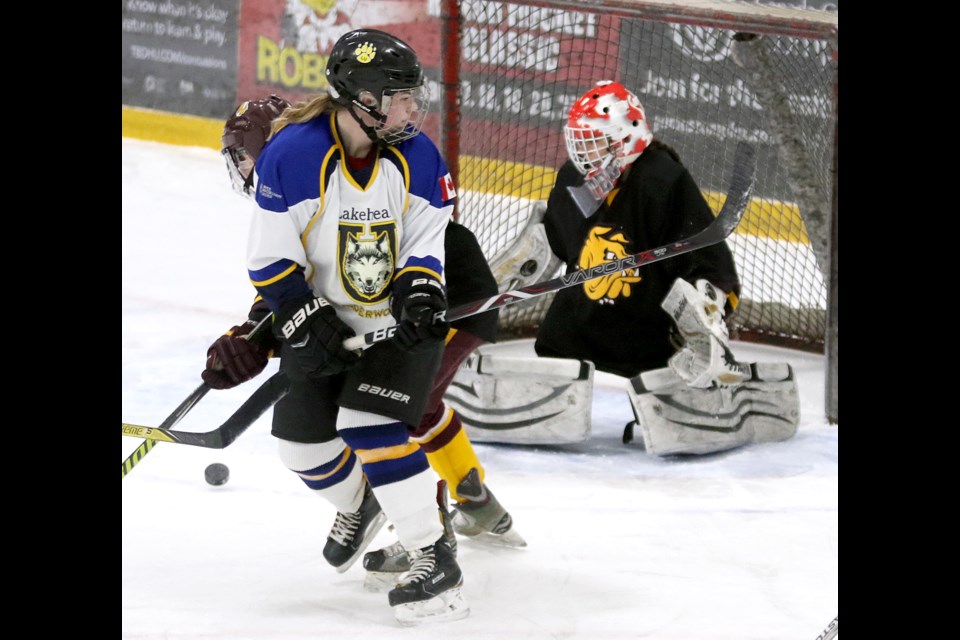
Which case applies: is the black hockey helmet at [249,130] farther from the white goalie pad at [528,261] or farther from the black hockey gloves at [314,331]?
the white goalie pad at [528,261]

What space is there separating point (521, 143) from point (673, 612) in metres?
2.94

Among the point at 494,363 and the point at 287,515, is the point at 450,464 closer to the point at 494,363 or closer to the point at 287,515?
the point at 287,515

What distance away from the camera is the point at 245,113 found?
9.05 ft

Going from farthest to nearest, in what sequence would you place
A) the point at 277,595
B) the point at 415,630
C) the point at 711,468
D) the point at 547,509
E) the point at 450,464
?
the point at 711,468 < the point at 547,509 < the point at 450,464 < the point at 277,595 < the point at 415,630

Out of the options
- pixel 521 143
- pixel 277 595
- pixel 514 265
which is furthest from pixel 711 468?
pixel 521 143

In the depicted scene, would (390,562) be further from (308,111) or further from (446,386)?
(308,111)

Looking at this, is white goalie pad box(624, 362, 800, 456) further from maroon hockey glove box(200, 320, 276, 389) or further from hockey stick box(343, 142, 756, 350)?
maroon hockey glove box(200, 320, 276, 389)

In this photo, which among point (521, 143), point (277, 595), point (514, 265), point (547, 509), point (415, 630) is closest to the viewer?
point (415, 630)

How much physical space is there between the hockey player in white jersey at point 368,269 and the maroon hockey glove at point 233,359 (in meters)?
0.08

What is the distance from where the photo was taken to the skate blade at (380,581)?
2.68 metres

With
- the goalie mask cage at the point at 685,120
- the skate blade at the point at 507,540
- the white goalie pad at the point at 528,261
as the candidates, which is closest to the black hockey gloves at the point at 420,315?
the skate blade at the point at 507,540

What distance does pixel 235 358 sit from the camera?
8.52ft

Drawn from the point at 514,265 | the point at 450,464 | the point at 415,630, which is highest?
the point at 514,265
